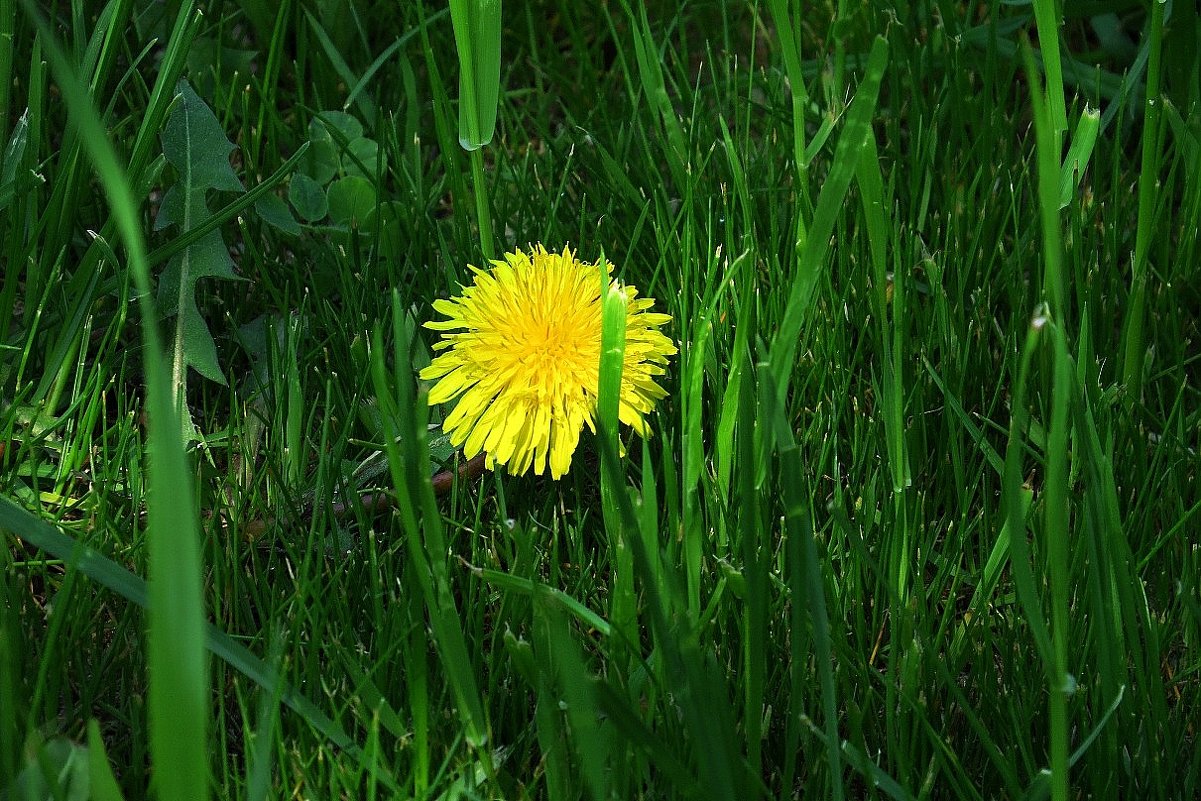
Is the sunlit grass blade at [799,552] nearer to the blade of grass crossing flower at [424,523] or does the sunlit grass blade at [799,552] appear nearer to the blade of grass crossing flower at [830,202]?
the blade of grass crossing flower at [830,202]

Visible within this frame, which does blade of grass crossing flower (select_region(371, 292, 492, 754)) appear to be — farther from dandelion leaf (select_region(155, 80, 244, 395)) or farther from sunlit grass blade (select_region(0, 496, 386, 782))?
dandelion leaf (select_region(155, 80, 244, 395))

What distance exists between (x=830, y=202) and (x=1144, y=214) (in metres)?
0.63

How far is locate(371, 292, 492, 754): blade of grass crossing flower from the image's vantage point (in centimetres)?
82

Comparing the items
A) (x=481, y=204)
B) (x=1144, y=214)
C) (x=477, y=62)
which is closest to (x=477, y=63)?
(x=477, y=62)

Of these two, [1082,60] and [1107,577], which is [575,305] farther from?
[1082,60]

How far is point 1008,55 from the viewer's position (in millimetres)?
1937

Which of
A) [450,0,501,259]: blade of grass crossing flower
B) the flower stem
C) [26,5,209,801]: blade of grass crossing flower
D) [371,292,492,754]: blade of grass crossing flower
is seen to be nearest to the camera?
[26,5,209,801]: blade of grass crossing flower

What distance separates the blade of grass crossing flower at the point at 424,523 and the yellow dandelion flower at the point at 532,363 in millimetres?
253

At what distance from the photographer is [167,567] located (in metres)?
0.59

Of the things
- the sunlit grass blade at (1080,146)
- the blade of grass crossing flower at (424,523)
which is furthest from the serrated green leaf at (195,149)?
the sunlit grass blade at (1080,146)

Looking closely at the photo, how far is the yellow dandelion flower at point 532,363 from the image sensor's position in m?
1.19

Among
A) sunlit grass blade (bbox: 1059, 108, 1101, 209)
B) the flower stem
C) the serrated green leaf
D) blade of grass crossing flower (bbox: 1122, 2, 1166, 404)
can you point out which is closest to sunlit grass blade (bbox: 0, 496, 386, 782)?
the flower stem

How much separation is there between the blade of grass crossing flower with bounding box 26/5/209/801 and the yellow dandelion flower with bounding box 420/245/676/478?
0.59 meters

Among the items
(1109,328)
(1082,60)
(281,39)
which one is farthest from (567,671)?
(1082,60)
